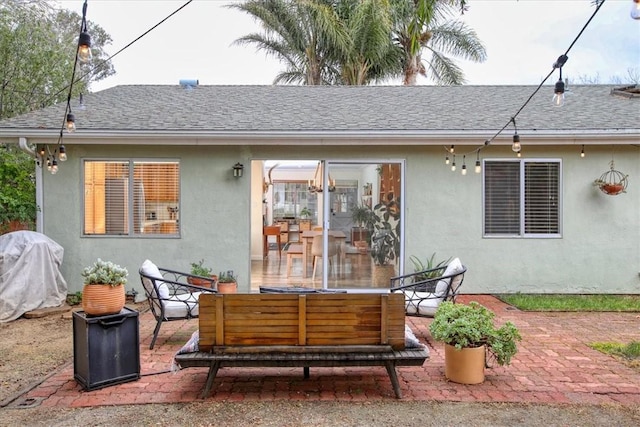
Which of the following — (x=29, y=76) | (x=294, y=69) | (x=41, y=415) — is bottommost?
(x=41, y=415)

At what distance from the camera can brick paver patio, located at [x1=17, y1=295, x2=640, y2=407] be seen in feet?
12.5

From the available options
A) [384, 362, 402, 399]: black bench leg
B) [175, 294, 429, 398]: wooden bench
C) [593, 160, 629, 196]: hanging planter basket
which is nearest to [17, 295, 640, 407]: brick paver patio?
[384, 362, 402, 399]: black bench leg

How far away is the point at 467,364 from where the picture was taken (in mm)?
4062

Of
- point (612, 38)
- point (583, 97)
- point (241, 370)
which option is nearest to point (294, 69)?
point (583, 97)

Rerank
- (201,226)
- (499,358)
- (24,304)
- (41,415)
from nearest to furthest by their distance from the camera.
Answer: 1. (41,415)
2. (499,358)
3. (24,304)
4. (201,226)

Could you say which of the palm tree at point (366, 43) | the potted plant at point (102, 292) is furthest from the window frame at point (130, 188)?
the palm tree at point (366, 43)

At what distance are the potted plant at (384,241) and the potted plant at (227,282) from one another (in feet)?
7.61

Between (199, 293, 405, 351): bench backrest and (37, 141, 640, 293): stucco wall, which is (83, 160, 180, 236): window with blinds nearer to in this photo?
(37, 141, 640, 293): stucco wall

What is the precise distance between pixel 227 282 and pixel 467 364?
4297mm

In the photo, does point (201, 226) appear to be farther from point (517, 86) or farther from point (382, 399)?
point (517, 86)

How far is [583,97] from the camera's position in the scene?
10.1 m

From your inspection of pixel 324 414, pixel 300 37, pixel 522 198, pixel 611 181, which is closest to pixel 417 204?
pixel 522 198

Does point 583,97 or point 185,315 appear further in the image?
point 583,97

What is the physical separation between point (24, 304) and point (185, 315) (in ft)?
10.1
